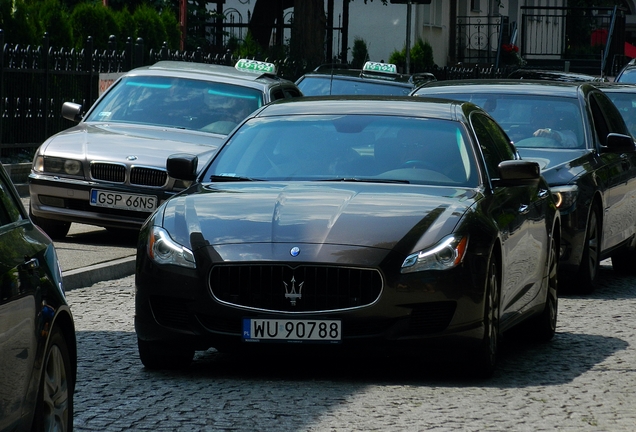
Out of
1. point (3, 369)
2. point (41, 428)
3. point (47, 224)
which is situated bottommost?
point (47, 224)

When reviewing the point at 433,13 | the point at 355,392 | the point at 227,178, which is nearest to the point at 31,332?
the point at 355,392

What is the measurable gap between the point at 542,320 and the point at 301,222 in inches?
89.1

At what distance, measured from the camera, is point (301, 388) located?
718cm

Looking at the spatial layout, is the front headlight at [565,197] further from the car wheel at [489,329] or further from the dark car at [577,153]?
the car wheel at [489,329]

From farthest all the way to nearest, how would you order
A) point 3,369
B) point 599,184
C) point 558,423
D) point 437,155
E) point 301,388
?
1. point 599,184
2. point 437,155
3. point 301,388
4. point 558,423
5. point 3,369

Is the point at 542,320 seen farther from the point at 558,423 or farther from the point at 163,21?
the point at 163,21

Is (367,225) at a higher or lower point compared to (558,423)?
higher

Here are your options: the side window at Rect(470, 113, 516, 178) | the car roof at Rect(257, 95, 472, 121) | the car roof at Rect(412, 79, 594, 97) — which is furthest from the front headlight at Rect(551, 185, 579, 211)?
the car roof at Rect(257, 95, 472, 121)

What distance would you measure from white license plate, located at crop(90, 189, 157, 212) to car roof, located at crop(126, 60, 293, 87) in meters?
2.11

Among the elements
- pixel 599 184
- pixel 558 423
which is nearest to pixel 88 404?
pixel 558 423

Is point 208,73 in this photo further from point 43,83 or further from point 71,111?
point 43,83

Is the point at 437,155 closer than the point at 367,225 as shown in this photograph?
No

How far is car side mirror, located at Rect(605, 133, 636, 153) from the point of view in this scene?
1240 cm

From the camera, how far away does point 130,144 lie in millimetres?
13625
